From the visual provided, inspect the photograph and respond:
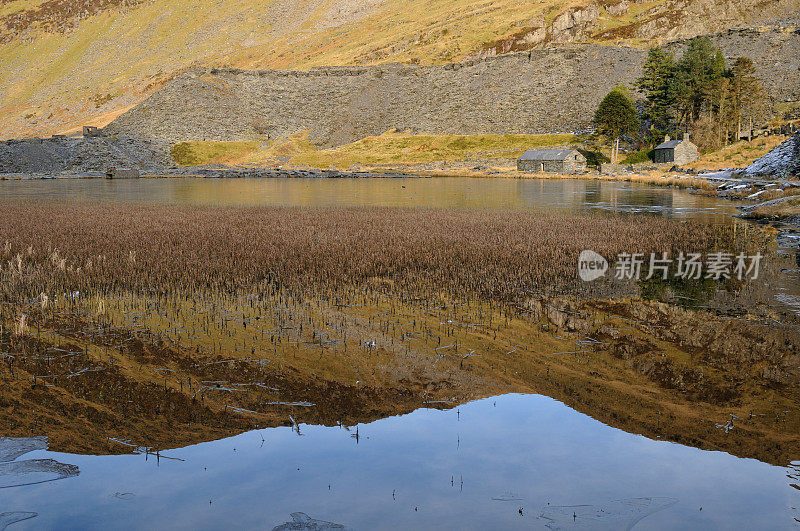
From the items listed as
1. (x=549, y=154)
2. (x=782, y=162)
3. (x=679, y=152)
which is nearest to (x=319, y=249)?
(x=782, y=162)

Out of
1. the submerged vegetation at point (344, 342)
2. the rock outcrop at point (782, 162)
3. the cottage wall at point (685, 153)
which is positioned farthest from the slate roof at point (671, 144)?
the submerged vegetation at point (344, 342)

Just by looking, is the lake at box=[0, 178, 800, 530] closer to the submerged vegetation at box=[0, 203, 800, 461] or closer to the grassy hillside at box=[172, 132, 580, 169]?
the submerged vegetation at box=[0, 203, 800, 461]

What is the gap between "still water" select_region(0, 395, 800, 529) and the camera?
553 centimetres

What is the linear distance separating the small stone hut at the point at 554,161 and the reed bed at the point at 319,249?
57997 mm

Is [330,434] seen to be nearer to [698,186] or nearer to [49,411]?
[49,411]

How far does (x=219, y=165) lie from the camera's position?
11381 centimetres

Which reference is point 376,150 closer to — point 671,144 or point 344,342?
point 671,144

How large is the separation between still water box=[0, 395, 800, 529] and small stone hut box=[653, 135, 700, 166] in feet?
266

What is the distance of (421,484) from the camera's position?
6.12m

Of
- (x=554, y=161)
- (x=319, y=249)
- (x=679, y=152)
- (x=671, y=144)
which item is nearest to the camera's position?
(x=319, y=249)

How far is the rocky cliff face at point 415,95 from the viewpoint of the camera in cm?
12875

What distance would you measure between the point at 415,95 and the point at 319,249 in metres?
136

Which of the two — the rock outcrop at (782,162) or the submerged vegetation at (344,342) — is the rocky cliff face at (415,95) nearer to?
the rock outcrop at (782,162)

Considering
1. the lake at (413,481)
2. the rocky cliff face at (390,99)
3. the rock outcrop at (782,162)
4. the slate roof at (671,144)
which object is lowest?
the lake at (413,481)
